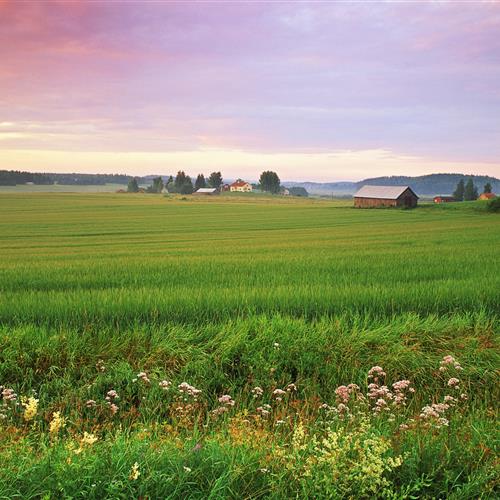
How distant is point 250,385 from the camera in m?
7.38

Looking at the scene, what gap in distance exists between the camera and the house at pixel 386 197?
9944cm

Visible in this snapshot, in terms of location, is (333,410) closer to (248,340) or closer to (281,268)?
(248,340)

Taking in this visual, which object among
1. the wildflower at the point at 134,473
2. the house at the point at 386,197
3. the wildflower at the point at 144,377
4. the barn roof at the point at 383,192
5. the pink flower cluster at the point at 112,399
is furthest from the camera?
the barn roof at the point at 383,192

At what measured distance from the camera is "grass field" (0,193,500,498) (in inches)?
156

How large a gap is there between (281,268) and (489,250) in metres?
12.6

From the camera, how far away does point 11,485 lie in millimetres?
3811

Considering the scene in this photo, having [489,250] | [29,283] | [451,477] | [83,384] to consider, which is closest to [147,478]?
[451,477]

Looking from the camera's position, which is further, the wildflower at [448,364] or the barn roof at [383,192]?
the barn roof at [383,192]

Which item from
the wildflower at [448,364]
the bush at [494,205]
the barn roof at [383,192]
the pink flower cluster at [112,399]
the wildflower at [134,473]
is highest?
the barn roof at [383,192]

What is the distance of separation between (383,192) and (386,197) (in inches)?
166

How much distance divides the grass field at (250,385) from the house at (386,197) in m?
86.6

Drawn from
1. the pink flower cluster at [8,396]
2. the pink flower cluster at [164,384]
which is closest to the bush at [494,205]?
the pink flower cluster at [164,384]

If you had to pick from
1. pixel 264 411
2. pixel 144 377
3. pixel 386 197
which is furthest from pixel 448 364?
pixel 386 197

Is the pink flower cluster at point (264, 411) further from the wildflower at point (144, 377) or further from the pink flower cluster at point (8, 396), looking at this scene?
the pink flower cluster at point (8, 396)
